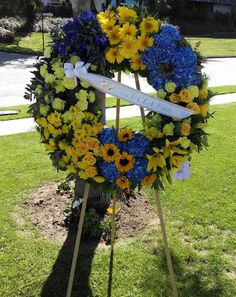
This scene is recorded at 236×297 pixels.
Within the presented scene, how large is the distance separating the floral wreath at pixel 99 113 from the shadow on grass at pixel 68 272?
1.19 m

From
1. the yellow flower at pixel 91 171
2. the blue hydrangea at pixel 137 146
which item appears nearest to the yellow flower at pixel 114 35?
the blue hydrangea at pixel 137 146

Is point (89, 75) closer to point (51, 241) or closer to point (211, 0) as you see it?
point (51, 241)

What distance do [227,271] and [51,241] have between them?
72.0 inches

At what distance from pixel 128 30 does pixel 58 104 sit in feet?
2.46

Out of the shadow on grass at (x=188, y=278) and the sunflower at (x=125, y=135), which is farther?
the shadow on grass at (x=188, y=278)

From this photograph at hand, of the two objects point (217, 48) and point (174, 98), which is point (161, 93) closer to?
point (174, 98)

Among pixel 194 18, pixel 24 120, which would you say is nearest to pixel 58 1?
pixel 194 18

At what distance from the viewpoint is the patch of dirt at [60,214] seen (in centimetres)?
484

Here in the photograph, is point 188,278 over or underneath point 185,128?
underneath

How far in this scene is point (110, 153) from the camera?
3.22 meters

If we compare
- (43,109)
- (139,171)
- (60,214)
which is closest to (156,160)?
(139,171)

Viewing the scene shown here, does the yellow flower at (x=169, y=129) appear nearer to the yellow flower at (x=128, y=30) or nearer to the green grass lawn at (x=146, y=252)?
the yellow flower at (x=128, y=30)

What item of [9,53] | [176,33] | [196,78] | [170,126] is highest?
[176,33]

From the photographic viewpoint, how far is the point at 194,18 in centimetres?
3772
